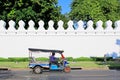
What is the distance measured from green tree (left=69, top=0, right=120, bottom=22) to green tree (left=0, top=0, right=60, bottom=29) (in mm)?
12096

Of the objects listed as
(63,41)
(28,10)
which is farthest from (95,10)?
(63,41)

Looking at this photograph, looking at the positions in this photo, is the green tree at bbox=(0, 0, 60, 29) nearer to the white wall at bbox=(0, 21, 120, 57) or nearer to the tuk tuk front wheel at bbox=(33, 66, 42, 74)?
the white wall at bbox=(0, 21, 120, 57)

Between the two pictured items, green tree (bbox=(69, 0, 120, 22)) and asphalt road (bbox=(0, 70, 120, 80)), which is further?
green tree (bbox=(69, 0, 120, 22))

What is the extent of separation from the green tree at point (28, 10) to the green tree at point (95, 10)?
12.1m

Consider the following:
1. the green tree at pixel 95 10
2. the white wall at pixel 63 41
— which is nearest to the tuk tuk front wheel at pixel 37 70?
the white wall at pixel 63 41

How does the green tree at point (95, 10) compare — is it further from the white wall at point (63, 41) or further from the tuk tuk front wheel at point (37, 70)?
the tuk tuk front wheel at point (37, 70)

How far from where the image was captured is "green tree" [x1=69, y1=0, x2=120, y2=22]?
6141cm

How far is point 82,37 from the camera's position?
131ft

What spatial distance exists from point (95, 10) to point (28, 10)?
17624 mm

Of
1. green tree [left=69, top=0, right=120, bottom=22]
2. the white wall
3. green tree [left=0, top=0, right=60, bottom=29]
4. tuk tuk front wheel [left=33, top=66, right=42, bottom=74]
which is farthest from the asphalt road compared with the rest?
green tree [left=69, top=0, right=120, bottom=22]

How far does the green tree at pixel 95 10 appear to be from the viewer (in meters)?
61.4

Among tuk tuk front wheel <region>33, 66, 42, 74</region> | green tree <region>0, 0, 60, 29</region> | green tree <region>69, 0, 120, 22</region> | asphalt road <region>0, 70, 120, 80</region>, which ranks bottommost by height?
asphalt road <region>0, 70, 120, 80</region>

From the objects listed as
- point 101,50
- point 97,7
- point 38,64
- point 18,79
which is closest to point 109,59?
point 101,50

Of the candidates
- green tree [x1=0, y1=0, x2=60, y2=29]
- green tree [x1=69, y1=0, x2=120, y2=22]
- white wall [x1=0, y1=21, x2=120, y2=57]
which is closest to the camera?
white wall [x1=0, y1=21, x2=120, y2=57]
